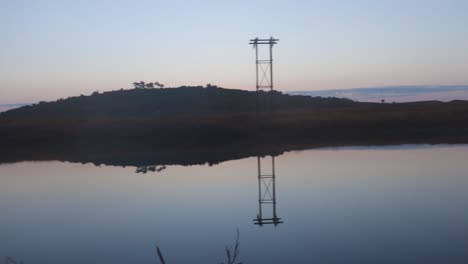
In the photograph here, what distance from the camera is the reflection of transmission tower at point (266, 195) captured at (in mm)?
10250

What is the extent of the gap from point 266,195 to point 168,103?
1735 inches

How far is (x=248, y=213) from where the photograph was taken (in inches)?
435

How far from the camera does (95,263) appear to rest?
8.09 m

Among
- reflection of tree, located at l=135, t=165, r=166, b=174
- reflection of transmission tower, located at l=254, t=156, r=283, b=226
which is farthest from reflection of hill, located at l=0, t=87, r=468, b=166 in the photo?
reflection of transmission tower, located at l=254, t=156, r=283, b=226

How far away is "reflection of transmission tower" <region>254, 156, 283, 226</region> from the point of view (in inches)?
404

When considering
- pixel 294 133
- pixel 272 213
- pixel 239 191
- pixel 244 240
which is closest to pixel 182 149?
pixel 294 133

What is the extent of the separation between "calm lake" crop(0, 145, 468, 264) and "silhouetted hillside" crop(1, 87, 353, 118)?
34.9 metres

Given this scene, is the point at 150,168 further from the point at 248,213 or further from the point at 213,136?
the point at 213,136

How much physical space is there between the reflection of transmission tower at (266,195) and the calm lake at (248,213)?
4 cm

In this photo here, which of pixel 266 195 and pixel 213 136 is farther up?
Answer: pixel 213 136

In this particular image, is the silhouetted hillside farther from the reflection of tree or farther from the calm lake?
the calm lake

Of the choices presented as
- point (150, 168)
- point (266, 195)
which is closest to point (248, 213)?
point (266, 195)

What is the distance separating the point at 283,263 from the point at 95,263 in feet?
8.74

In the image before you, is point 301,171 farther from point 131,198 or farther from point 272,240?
point 272,240
